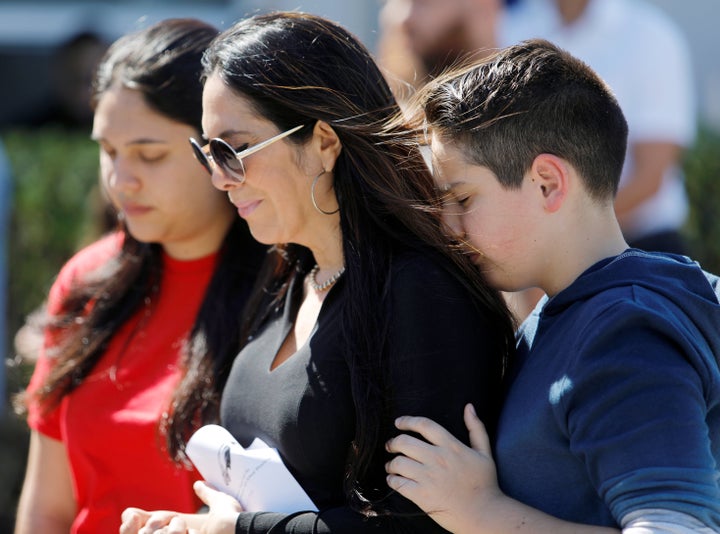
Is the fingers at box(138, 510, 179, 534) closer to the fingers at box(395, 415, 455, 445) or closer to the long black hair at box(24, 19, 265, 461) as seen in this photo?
the long black hair at box(24, 19, 265, 461)

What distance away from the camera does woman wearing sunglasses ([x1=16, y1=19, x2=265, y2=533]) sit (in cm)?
241

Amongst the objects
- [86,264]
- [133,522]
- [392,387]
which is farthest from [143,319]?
[392,387]

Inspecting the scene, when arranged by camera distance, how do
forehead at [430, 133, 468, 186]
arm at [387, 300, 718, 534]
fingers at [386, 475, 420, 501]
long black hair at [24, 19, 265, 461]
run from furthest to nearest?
long black hair at [24, 19, 265, 461]
forehead at [430, 133, 468, 186]
fingers at [386, 475, 420, 501]
arm at [387, 300, 718, 534]

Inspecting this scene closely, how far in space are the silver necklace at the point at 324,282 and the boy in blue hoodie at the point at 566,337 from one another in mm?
308

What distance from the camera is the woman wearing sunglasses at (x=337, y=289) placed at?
182 cm

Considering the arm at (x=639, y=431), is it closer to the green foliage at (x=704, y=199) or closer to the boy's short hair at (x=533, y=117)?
the boy's short hair at (x=533, y=117)

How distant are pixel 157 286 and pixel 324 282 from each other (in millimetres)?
724

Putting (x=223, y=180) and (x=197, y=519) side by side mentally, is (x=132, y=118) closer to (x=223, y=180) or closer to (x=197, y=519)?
(x=223, y=180)

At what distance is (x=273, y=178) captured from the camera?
204 centimetres

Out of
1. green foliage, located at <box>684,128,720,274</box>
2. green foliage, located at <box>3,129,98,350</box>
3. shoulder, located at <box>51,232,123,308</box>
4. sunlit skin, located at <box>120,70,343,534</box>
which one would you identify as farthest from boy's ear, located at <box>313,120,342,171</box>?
green foliage, located at <box>684,128,720,274</box>

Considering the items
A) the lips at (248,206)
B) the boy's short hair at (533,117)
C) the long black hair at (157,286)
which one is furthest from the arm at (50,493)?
the boy's short hair at (533,117)

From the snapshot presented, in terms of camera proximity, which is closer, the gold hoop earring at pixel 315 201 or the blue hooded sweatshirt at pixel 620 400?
the blue hooded sweatshirt at pixel 620 400

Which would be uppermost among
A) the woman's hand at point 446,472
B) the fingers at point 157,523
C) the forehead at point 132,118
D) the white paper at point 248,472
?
the forehead at point 132,118

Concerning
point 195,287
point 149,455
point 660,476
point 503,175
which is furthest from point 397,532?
point 195,287
